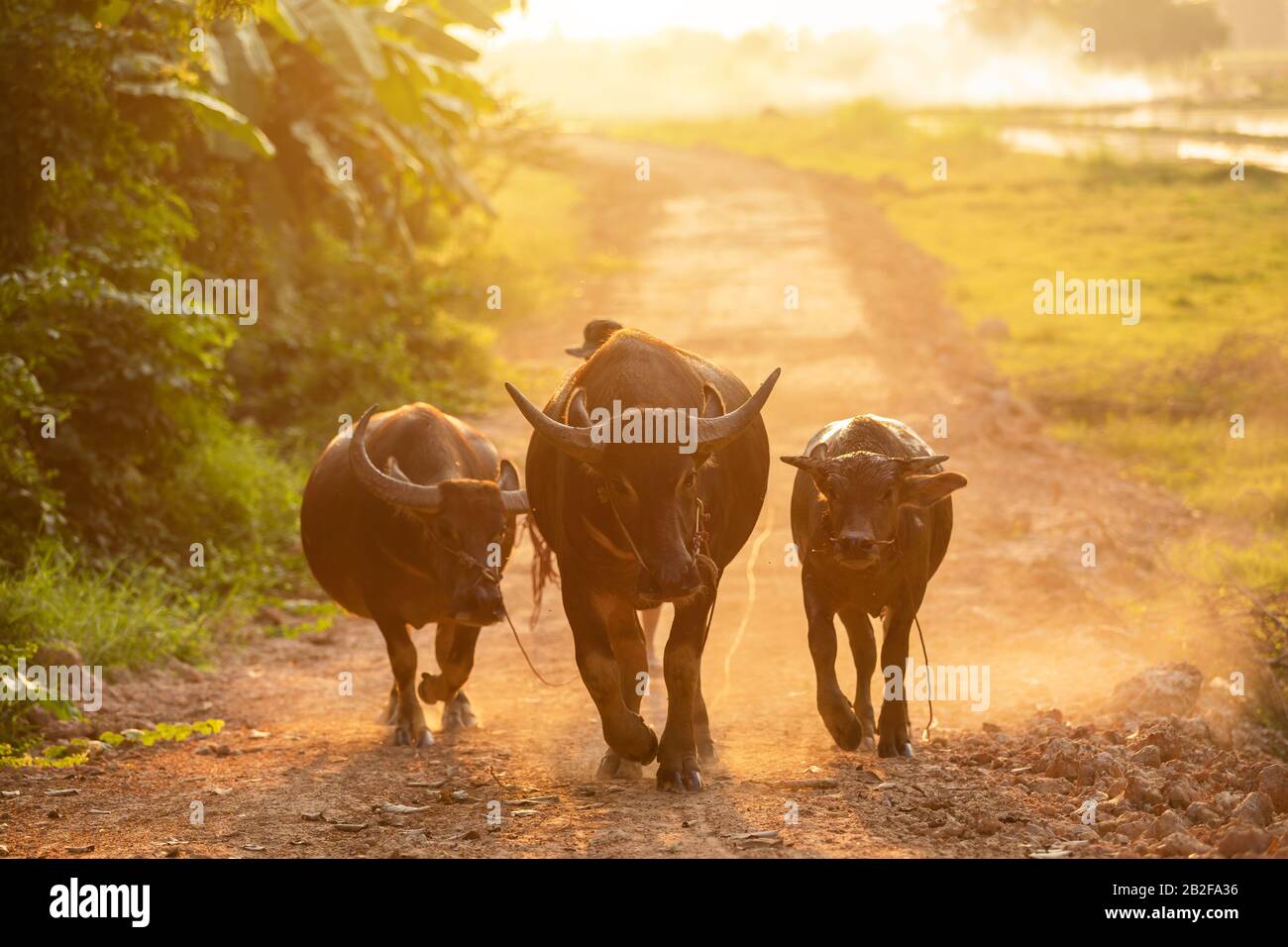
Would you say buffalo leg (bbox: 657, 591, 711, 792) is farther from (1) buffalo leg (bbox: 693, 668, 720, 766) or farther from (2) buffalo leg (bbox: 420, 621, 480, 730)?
(2) buffalo leg (bbox: 420, 621, 480, 730)

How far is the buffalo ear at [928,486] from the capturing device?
769cm

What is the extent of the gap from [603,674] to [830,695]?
1222 mm

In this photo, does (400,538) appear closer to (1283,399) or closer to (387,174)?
(1283,399)

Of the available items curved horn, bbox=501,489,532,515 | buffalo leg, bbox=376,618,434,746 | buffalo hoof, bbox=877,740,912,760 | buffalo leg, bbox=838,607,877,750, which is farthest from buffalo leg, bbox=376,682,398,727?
buffalo hoof, bbox=877,740,912,760

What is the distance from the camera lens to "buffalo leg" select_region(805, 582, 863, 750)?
7871 millimetres

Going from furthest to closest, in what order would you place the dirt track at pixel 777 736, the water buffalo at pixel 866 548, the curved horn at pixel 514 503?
the curved horn at pixel 514 503 → the water buffalo at pixel 866 548 → the dirt track at pixel 777 736

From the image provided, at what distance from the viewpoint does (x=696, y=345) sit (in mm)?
21328

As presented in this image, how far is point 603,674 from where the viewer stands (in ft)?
24.4

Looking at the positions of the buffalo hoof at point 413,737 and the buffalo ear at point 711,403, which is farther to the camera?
the buffalo hoof at point 413,737

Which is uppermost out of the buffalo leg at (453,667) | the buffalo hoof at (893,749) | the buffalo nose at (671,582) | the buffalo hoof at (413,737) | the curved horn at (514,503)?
the curved horn at (514,503)

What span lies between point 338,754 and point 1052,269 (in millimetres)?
19441

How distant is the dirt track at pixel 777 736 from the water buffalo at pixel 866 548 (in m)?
0.28

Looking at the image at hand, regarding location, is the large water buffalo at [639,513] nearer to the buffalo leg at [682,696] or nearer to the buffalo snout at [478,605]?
the buffalo leg at [682,696]

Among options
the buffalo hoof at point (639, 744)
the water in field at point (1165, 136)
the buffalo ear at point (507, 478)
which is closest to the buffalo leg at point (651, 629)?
the buffalo ear at point (507, 478)
